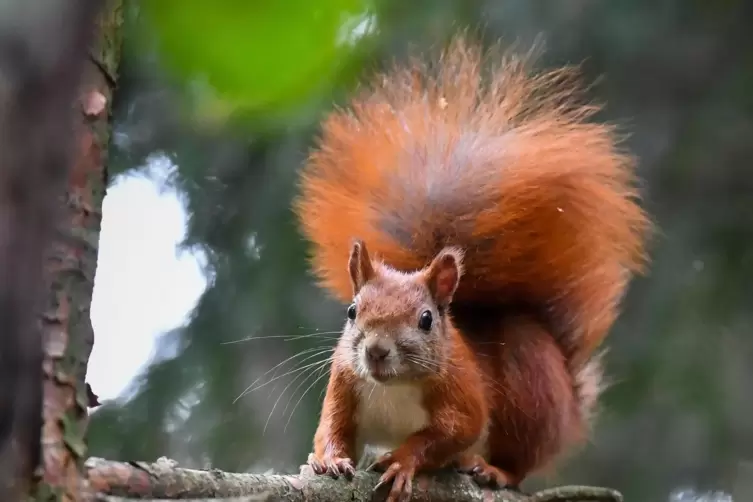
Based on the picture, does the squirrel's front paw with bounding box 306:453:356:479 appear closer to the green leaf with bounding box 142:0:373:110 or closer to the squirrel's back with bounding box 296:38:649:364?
the squirrel's back with bounding box 296:38:649:364

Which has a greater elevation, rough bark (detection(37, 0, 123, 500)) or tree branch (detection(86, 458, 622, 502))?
rough bark (detection(37, 0, 123, 500))

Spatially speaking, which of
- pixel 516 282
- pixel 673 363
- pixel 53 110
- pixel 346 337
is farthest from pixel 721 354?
pixel 53 110

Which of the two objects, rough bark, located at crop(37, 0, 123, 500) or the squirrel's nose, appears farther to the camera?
the squirrel's nose

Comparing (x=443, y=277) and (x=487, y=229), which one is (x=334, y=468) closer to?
(x=443, y=277)

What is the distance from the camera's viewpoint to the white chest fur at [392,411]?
1404 mm

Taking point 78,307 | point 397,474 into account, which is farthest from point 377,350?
point 78,307

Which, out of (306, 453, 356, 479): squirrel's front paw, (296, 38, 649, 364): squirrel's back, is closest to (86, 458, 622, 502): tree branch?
(306, 453, 356, 479): squirrel's front paw

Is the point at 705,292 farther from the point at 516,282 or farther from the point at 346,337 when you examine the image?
the point at 346,337

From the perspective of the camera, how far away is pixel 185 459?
6.04 ft

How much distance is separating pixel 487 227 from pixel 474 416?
40 centimetres

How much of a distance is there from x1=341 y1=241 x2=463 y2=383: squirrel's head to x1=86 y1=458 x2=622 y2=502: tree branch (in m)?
0.18

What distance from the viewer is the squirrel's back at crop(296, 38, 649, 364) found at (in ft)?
5.35

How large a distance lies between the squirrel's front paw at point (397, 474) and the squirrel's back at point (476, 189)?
0.46 metres

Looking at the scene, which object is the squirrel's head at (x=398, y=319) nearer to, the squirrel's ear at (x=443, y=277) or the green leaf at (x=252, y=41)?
the squirrel's ear at (x=443, y=277)
